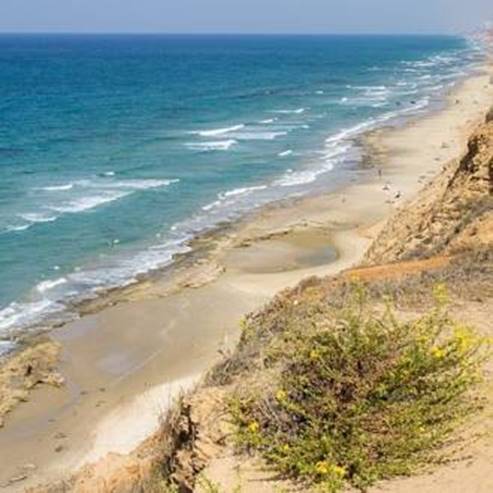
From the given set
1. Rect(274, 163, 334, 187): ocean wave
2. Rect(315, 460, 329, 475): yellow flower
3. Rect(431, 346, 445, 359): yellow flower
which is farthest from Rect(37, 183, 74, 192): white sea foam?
Rect(315, 460, 329, 475): yellow flower

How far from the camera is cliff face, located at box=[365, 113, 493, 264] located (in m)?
16.2

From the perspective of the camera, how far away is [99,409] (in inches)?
756

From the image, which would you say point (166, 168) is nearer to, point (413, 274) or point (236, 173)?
point (236, 173)

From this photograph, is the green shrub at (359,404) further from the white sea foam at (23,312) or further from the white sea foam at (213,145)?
the white sea foam at (213,145)

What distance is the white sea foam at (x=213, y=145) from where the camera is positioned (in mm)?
53425

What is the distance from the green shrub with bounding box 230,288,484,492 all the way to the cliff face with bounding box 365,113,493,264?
6777 millimetres

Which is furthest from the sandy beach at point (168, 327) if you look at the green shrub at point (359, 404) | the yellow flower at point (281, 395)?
the yellow flower at point (281, 395)

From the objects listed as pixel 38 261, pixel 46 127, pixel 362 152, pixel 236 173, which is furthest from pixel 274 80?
pixel 38 261

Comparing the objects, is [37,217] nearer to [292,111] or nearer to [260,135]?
[260,135]

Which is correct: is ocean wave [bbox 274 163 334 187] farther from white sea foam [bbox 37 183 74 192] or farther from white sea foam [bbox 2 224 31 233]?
white sea foam [bbox 2 224 31 233]

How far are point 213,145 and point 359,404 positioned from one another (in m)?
48.3

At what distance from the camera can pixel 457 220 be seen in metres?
19.5

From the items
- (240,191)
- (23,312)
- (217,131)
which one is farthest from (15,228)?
(217,131)

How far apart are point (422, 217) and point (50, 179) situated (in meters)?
26.0
